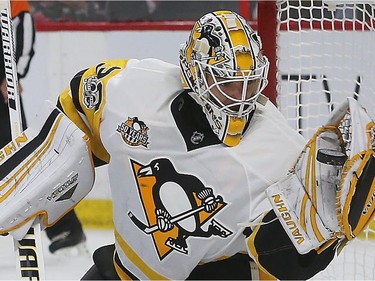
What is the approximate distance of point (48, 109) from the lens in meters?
1.75

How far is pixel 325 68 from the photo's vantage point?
2.11m

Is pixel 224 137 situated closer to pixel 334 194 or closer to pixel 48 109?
pixel 334 194

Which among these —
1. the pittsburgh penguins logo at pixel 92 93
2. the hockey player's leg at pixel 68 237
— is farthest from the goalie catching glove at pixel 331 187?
the hockey player's leg at pixel 68 237

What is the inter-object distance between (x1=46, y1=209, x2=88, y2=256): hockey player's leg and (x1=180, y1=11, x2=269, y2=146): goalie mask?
4.14 feet

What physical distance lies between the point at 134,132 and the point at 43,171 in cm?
22

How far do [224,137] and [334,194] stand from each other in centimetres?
24

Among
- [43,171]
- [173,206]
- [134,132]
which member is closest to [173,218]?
[173,206]

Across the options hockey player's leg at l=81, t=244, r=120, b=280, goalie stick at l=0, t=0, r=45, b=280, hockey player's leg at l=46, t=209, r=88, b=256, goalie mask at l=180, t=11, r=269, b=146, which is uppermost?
goalie mask at l=180, t=11, r=269, b=146

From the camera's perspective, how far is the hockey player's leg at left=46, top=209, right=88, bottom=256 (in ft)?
8.93

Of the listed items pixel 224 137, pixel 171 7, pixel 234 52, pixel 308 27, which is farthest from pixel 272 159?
pixel 171 7

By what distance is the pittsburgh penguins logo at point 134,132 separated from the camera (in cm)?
162

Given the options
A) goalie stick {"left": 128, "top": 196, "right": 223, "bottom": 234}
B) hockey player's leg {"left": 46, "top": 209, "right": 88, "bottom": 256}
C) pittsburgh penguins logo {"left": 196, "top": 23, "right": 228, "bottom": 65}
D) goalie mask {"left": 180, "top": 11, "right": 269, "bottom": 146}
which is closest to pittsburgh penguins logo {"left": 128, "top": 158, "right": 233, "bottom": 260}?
goalie stick {"left": 128, "top": 196, "right": 223, "bottom": 234}

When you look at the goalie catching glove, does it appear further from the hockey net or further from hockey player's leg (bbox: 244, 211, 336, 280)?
the hockey net

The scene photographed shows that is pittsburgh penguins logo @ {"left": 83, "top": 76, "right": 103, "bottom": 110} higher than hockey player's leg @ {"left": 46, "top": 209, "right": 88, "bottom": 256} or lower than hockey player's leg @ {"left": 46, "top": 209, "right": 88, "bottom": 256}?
higher
